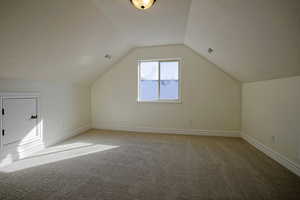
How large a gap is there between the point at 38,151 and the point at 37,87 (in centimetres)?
123

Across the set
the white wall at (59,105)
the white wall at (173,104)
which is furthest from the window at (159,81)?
the white wall at (59,105)

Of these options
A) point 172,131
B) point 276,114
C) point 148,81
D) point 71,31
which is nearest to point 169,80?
point 148,81

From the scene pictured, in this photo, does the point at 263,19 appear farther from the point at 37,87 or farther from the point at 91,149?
the point at 37,87

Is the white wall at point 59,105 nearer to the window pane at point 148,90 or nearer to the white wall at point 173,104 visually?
the white wall at point 173,104

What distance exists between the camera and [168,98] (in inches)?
166

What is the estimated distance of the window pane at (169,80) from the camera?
416 cm

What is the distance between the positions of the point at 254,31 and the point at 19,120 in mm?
3746

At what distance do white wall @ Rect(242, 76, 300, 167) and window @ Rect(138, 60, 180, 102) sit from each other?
68.3 inches

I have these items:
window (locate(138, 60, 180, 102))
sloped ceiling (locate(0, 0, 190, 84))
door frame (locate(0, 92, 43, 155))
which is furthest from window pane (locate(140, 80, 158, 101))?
door frame (locate(0, 92, 43, 155))

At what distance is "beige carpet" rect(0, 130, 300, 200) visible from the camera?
168 cm

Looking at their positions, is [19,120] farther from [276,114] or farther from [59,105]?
[276,114]

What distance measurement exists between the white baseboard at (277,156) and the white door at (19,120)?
4.25 meters

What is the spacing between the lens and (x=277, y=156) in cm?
244

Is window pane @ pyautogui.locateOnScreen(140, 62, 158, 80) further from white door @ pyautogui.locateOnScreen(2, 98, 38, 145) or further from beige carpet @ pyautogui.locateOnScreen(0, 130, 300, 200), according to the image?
white door @ pyautogui.locateOnScreen(2, 98, 38, 145)
